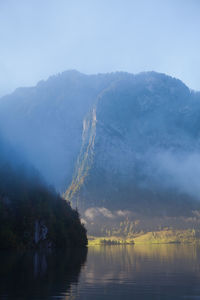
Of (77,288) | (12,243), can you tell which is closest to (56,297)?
(77,288)

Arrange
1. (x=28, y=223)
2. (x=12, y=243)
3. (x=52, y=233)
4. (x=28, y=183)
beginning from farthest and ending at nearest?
(x=28, y=183) → (x=52, y=233) → (x=28, y=223) → (x=12, y=243)

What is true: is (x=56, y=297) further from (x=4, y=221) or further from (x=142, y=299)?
(x=4, y=221)

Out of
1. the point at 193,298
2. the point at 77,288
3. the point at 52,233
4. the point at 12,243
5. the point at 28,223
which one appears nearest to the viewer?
the point at 193,298

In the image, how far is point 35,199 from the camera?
16025cm

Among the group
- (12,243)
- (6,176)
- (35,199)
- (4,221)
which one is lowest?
(12,243)

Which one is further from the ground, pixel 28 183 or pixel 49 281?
pixel 28 183

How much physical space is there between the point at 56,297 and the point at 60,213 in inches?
6272

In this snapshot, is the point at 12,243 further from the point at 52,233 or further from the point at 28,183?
the point at 28,183

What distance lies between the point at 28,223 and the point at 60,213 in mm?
45804

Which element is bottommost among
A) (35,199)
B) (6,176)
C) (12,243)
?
(12,243)

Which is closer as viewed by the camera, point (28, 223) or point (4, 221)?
point (4, 221)

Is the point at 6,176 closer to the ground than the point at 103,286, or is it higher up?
higher up

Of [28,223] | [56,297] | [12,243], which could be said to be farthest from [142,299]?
[28,223]

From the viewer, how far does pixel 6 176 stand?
157 meters
